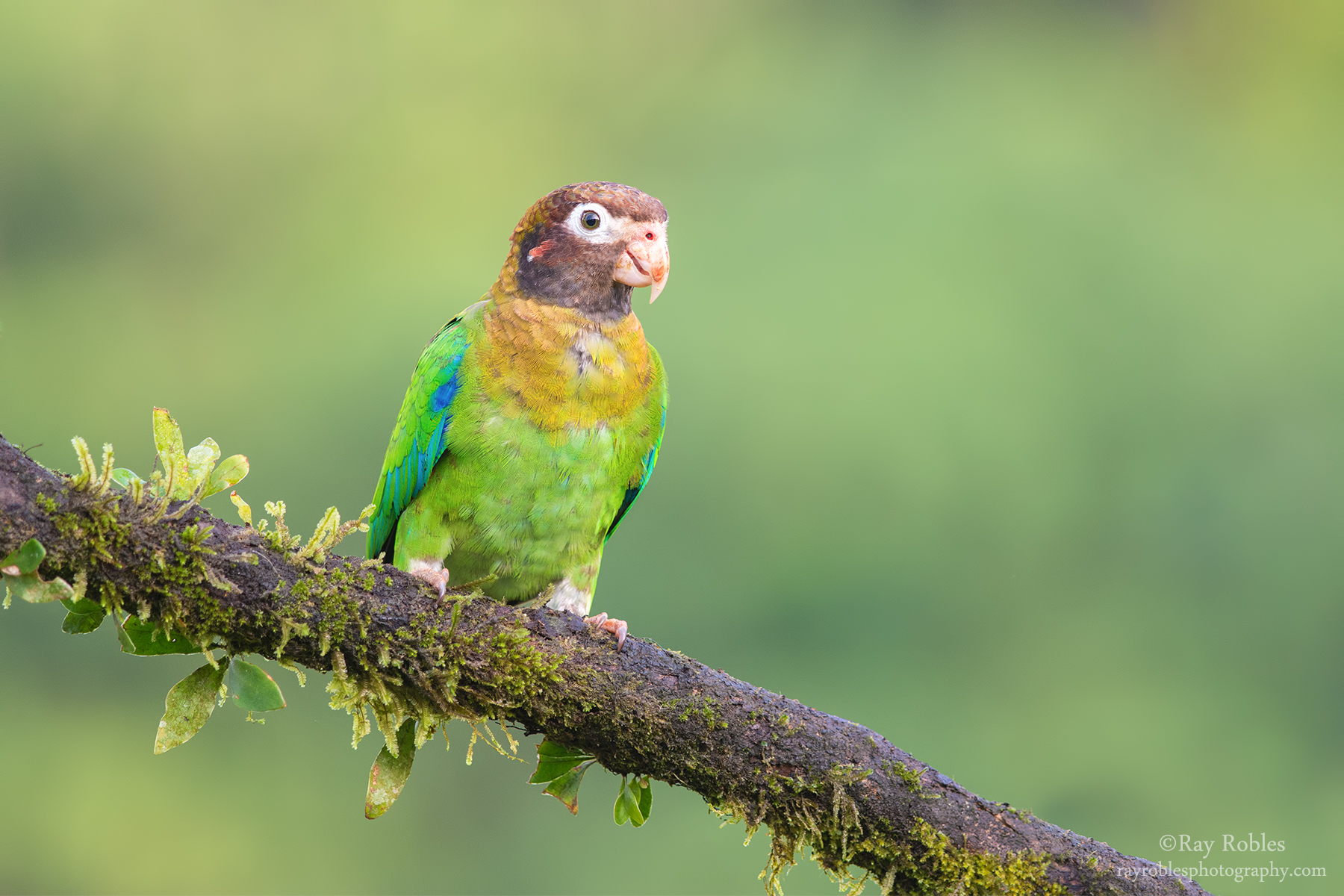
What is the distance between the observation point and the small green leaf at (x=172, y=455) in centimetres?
278

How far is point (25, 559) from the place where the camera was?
2.45 m

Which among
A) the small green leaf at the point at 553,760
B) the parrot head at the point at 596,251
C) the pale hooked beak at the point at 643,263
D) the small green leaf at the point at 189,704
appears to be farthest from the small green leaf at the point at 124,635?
the pale hooked beak at the point at 643,263

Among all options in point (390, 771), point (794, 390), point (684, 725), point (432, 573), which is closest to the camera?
point (684, 725)

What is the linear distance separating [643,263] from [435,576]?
→ 1616mm

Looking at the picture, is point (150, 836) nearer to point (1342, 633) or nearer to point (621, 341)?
point (621, 341)

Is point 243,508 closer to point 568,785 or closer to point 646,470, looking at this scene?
point 568,785

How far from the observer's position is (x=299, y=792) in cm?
1320

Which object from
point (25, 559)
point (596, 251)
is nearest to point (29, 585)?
point (25, 559)

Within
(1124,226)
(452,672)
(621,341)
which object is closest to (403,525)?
(621,341)

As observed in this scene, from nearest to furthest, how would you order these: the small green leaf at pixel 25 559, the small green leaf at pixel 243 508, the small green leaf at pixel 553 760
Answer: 1. the small green leaf at pixel 25 559
2. the small green leaf at pixel 243 508
3. the small green leaf at pixel 553 760

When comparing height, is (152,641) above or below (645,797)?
below

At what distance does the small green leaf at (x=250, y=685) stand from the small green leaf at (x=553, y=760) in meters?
0.87

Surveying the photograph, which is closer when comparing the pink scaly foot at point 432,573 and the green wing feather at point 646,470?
the pink scaly foot at point 432,573

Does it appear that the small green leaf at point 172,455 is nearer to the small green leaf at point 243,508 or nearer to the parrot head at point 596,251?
the small green leaf at point 243,508
